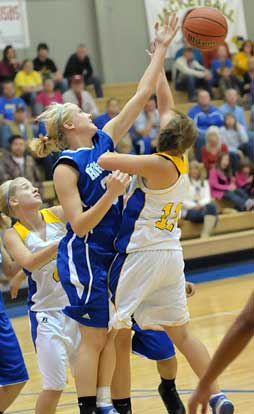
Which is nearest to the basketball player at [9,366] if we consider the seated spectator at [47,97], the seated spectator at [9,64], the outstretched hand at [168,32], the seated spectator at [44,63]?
the outstretched hand at [168,32]

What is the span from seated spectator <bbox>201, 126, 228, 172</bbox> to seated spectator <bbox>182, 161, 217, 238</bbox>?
30.3 inches

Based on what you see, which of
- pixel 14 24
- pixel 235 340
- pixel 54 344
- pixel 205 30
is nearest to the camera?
pixel 235 340

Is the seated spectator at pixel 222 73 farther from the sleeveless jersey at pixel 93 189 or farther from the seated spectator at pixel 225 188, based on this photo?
the sleeveless jersey at pixel 93 189

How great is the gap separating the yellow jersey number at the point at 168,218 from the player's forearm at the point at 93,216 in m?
0.36

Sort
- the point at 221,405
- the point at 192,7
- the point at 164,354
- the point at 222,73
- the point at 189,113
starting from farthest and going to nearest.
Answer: the point at 192,7
the point at 222,73
the point at 189,113
the point at 164,354
the point at 221,405

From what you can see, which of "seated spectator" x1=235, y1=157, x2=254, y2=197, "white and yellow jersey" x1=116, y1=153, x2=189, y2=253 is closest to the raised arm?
"white and yellow jersey" x1=116, y1=153, x2=189, y2=253

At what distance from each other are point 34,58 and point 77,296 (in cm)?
1102

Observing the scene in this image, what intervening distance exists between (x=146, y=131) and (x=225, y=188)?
1503 millimetres

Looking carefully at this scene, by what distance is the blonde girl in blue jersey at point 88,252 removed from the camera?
373cm

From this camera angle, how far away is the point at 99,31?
1530 cm

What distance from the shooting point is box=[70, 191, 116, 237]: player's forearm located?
3.62 metres

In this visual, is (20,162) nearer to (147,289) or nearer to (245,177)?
(245,177)

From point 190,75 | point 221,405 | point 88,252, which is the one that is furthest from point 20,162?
point 221,405

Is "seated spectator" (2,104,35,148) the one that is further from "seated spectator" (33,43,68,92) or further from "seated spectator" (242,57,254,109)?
"seated spectator" (242,57,254,109)
